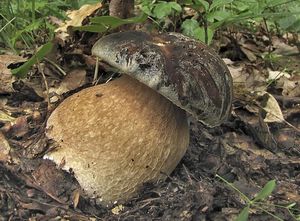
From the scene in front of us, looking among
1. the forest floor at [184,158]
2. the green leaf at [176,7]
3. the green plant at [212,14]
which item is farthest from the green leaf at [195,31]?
the forest floor at [184,158]

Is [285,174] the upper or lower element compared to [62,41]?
lower

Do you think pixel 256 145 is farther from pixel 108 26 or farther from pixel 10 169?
pixel 10 169

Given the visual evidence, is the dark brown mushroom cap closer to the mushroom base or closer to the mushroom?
the mushroom

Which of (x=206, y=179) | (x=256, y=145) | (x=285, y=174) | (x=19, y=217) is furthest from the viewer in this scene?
(x=256, y=145)

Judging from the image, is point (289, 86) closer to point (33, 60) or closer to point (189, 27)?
point (189, 27)

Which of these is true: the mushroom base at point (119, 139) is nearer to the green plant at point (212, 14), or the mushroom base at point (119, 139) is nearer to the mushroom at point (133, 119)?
the mushroom at point (133, 119)

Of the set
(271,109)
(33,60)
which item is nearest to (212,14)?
(271,109)

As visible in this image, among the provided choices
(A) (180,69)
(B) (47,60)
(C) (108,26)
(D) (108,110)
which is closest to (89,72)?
(B) (47,60)

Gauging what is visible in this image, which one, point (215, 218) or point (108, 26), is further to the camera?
point (108, 26)
